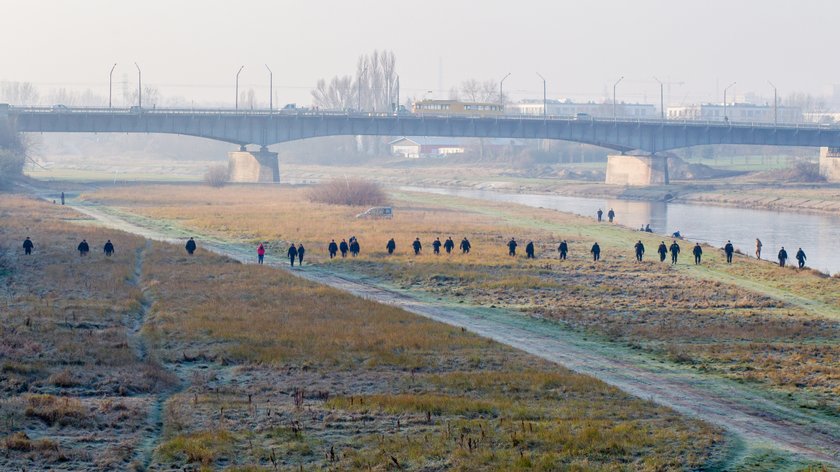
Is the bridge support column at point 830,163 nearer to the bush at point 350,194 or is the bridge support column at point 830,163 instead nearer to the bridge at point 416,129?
the bridge at point 416,129

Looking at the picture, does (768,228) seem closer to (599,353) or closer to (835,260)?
(835,260)

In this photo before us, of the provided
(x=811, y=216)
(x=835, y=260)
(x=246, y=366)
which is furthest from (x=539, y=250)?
(x=811, y=216)

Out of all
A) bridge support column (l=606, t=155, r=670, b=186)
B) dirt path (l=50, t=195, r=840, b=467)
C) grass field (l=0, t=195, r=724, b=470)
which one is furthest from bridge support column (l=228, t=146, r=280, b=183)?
grass field (l=0, t=195, r=724, b=470)

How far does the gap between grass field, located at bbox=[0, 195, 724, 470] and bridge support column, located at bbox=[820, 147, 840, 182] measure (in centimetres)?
10241

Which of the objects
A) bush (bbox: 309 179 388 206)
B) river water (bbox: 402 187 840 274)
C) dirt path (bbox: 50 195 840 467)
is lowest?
dirt path (bbox: 50 195 840 467)

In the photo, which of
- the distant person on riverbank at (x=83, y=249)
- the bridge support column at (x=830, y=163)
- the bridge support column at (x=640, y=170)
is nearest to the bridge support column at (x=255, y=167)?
the bridge support column at (x=640, y=170)

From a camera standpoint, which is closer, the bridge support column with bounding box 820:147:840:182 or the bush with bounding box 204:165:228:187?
the bush with bounding box 204:165:228:187

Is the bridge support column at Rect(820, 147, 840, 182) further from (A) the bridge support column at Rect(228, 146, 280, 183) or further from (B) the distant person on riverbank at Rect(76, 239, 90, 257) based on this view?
(B) the distant person on riverbank at Rect(76, 239, 90, 257)

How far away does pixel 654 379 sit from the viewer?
2614cm

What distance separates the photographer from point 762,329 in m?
33.3

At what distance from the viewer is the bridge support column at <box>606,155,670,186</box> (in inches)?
4948

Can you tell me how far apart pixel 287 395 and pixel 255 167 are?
103 m

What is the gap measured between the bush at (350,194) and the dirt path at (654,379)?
154 feet

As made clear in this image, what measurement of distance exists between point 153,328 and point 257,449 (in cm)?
1293
